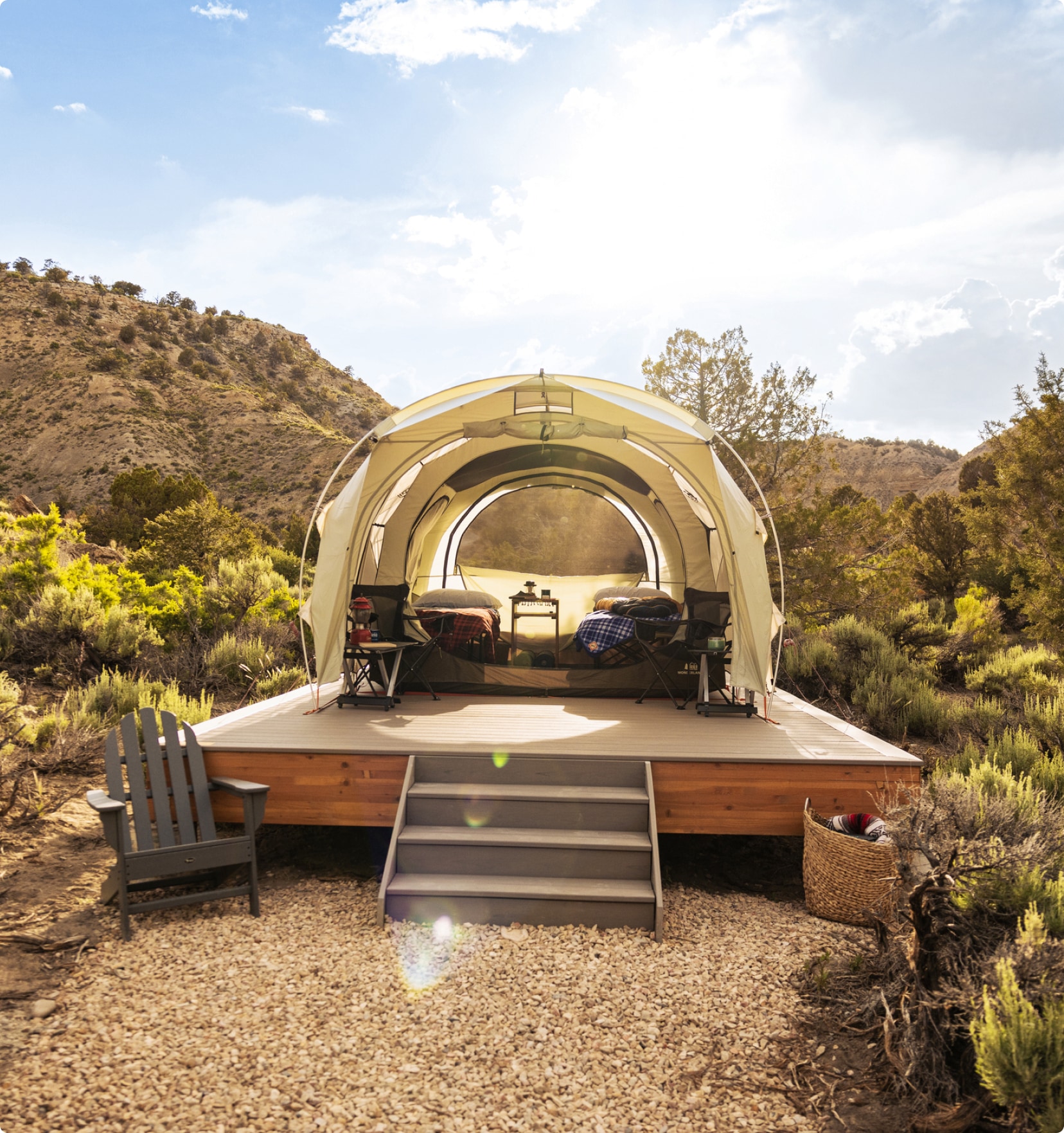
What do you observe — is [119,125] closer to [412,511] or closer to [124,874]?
[412,511]

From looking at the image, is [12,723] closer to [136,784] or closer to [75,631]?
[136,784]

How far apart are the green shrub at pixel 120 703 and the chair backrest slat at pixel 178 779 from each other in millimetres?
1676

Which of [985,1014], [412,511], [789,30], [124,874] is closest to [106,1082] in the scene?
[124,874]

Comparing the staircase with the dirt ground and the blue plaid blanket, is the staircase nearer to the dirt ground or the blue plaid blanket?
the dirt ground

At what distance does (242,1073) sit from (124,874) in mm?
1294

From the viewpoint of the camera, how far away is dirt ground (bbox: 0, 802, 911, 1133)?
7.90 feet

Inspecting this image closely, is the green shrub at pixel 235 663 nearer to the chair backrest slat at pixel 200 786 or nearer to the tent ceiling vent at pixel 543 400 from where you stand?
the chair backrest slat at pixel 200 786

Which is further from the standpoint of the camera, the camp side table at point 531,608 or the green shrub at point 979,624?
the green shrub at point 979,624

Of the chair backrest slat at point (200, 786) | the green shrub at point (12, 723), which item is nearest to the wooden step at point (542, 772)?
the chair backrest slat at point (200, 786)

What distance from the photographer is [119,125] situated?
7.52m

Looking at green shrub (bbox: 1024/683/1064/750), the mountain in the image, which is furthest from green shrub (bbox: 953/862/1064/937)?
the mountain

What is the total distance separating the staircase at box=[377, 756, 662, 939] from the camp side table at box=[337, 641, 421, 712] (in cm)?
138

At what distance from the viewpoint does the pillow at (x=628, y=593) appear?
7152 millimetres

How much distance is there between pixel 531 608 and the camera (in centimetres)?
727
